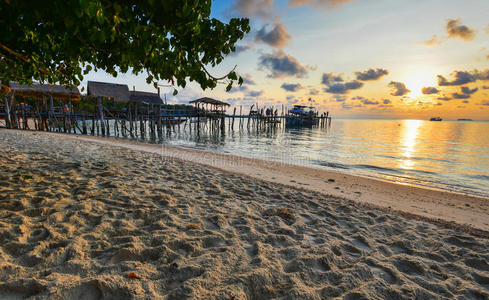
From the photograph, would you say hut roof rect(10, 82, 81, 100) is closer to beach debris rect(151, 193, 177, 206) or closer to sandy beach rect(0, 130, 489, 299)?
sandy beach rect(0, 130, 489, 299)

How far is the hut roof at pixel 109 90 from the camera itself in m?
22.5

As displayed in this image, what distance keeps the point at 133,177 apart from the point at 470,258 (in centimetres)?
579

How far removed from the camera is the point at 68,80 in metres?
6.06

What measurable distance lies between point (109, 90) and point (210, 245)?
85.1ft

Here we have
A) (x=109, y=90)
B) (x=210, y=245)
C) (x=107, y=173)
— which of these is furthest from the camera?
(x=109, y=90)

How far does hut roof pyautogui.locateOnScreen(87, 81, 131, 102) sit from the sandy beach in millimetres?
20860

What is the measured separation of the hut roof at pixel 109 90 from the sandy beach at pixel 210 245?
20.9 m

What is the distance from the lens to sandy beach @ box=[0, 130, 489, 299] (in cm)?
192

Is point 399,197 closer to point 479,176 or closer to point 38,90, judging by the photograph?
point 479,176

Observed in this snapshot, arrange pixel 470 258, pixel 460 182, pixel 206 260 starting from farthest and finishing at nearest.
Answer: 1. pixel 460 182
2. pixel 470 258
3. pixel 206 260

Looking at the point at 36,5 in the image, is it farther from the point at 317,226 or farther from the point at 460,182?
the point at 460,182

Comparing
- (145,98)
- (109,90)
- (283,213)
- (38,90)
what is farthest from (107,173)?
Result: (145,98)

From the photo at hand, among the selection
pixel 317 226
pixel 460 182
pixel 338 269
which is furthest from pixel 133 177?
pixel 460 182

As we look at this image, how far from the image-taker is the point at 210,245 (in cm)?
264
